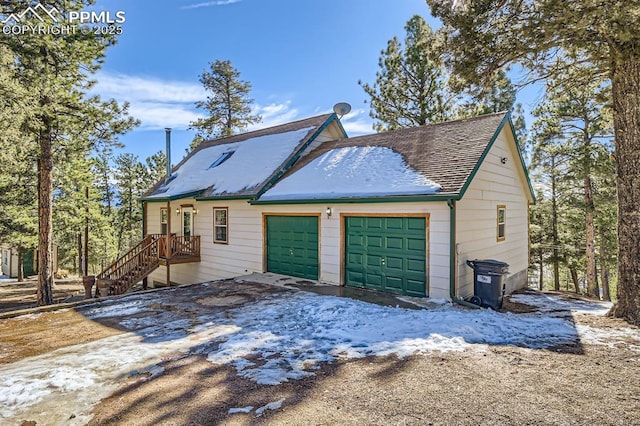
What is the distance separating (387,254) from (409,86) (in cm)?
1213

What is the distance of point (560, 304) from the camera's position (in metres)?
8.23

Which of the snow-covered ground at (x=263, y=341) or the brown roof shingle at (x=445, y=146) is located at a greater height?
the brown roof shingle at (x=445, y=146)

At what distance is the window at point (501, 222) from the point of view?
9.66m

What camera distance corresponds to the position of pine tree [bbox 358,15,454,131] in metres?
16.8

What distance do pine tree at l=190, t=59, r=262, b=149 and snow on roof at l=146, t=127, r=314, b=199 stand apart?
9.79 meters

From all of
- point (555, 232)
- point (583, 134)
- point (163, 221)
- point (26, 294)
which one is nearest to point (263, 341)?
point (163, 221)

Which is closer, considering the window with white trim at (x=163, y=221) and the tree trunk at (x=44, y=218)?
the tree trunk at (x=44, y=218)

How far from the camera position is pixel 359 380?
3703mm

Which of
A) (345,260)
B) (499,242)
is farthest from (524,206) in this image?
(345,260)

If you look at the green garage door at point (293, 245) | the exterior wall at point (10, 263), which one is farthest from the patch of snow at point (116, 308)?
the exterior wall at point (10, 263)

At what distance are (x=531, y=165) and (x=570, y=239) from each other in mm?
5108

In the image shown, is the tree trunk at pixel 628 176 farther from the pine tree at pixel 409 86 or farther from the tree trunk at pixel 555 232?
the tree trunk at pixel 555 232

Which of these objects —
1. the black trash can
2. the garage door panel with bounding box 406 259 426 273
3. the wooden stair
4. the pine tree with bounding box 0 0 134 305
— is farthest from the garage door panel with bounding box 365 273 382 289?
the pine tree with bounding box 0 0 134 305

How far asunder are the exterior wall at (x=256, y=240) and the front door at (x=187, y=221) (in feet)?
1.01
